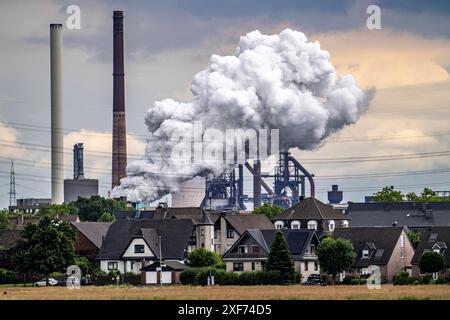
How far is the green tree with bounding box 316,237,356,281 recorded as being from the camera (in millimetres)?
90188

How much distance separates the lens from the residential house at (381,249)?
95.4 m

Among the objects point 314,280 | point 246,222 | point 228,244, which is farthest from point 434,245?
point 246,222

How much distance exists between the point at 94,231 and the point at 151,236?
28.5 ft

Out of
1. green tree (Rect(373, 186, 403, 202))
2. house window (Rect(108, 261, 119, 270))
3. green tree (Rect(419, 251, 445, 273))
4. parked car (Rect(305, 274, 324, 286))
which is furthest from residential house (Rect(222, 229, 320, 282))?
green tree (Rect(373, 186, 403, 202))

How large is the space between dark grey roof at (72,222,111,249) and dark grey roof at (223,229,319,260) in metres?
15.2

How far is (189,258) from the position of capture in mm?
97188

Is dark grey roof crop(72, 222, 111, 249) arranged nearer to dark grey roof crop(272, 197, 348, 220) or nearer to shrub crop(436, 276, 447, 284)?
dark grey roof crop(272, 197, 348, 220)

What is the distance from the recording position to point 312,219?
411 ft

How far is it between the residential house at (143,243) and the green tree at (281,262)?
16463 millimetres

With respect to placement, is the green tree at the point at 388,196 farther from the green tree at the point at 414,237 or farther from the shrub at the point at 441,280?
the shrub at the point at 441,280
